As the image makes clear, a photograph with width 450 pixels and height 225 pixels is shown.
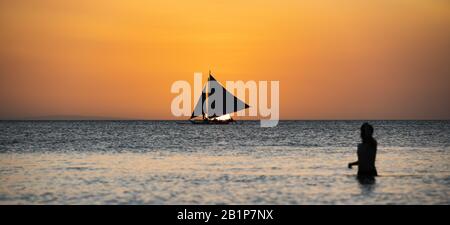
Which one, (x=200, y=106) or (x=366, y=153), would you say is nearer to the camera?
(x=366, y=153)

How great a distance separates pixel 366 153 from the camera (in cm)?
2027

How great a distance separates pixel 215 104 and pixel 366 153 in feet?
330

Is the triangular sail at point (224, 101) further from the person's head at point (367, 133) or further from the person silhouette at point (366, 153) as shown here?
the person's head at point (367, 133)

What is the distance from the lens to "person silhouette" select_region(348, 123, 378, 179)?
65.2 feet

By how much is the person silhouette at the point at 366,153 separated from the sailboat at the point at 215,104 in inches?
3707

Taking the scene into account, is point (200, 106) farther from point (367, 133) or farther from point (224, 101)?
point (367, 133)

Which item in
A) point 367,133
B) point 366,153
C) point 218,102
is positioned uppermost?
point 218,102

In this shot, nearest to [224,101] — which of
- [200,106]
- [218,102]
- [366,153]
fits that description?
[218,102]

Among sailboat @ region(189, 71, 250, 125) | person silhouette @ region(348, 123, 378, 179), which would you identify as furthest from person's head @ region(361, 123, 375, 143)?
sailboat @ region(189, 71, 250, 125)

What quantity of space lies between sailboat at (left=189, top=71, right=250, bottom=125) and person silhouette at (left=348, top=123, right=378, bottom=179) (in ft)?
309

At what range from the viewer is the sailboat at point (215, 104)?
117m

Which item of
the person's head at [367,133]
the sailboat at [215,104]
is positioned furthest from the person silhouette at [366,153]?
the sailboat at [215,104]

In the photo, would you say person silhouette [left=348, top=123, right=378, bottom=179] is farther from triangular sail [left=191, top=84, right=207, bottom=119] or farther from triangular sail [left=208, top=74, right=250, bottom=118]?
triangular sail [left=191, top=84, right=207, bottom=119]
